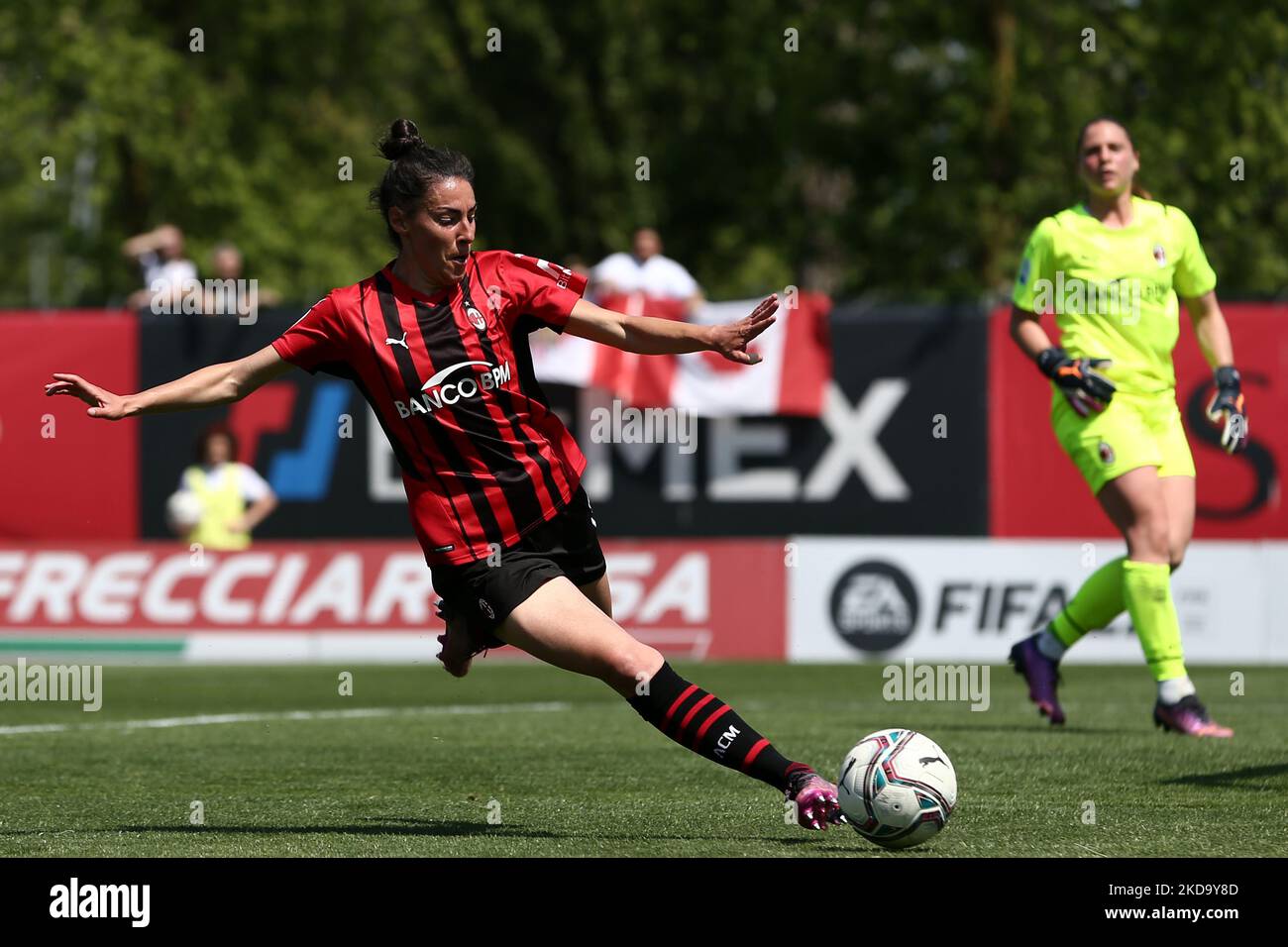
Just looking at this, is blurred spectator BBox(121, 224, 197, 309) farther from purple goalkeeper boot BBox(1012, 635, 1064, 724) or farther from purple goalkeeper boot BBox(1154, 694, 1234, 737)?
purple goalkeeper boot BBox(1154, 694, 1234, 737)

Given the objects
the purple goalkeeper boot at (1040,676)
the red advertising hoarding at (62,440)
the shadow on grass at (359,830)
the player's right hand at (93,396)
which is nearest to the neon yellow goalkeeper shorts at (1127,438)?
the purple goalkeeper boot at (1040,676)

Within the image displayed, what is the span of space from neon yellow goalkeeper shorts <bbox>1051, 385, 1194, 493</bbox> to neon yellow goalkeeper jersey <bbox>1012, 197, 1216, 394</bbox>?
88 mm

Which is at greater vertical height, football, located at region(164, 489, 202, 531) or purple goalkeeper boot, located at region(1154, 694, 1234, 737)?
football, located at region(164, 489, 202, 531)

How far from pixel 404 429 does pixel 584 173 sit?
98.8 feet

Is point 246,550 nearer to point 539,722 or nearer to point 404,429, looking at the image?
point 539,722

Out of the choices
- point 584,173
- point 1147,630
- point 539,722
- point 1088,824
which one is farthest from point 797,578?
point 584,173

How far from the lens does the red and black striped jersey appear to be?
254 inches

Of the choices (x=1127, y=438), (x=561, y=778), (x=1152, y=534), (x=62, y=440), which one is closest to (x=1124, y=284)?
(x=1127, y=438)

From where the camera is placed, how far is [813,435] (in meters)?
18.4

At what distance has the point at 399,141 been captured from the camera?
6516 millimetres

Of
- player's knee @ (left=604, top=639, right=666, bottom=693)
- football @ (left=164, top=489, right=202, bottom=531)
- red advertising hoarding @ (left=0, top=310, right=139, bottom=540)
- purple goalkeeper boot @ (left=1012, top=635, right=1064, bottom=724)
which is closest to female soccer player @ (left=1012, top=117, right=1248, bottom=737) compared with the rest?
purple goalkeeper boot @ (left=1012, top=635, right=1064, bottom=724)

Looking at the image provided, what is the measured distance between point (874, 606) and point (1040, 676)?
599 centimetres

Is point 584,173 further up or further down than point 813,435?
further up

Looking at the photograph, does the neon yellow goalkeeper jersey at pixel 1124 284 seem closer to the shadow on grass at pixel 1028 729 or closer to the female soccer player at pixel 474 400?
the shadow on grass at pixel 1028 729
